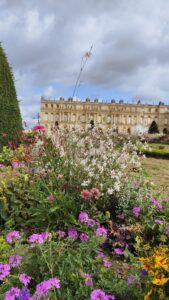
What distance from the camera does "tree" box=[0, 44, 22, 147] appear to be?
7.52 meters

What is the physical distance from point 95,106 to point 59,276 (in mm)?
96058

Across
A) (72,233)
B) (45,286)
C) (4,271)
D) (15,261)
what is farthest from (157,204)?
(45,286)

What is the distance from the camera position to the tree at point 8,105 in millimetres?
7523

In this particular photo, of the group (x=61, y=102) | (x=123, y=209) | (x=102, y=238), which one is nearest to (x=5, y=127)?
(x=123, y=209)

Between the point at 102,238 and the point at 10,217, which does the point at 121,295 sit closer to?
the point at 102,238

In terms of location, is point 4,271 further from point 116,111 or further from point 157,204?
point 116,111

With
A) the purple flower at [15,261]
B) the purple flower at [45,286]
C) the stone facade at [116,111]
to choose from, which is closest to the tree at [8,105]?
the purple flower at [15,261]

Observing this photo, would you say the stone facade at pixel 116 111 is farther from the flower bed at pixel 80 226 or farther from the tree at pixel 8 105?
the flower bed at pixel 80 226

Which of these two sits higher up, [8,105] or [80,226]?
[8,105]

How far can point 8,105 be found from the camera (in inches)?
305

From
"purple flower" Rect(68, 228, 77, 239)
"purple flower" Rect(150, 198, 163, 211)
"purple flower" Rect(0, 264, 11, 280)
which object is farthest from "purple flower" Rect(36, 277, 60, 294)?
"purple flower" Rect(150, 198, 163, 211)

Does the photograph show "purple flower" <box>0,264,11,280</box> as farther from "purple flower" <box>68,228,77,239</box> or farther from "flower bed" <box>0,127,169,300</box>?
"purple flower" <box>68,228,77,239</box>

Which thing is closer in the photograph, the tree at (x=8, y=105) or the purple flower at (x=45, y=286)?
the purple flower at (x=45, y=286)

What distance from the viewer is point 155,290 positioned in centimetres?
210
